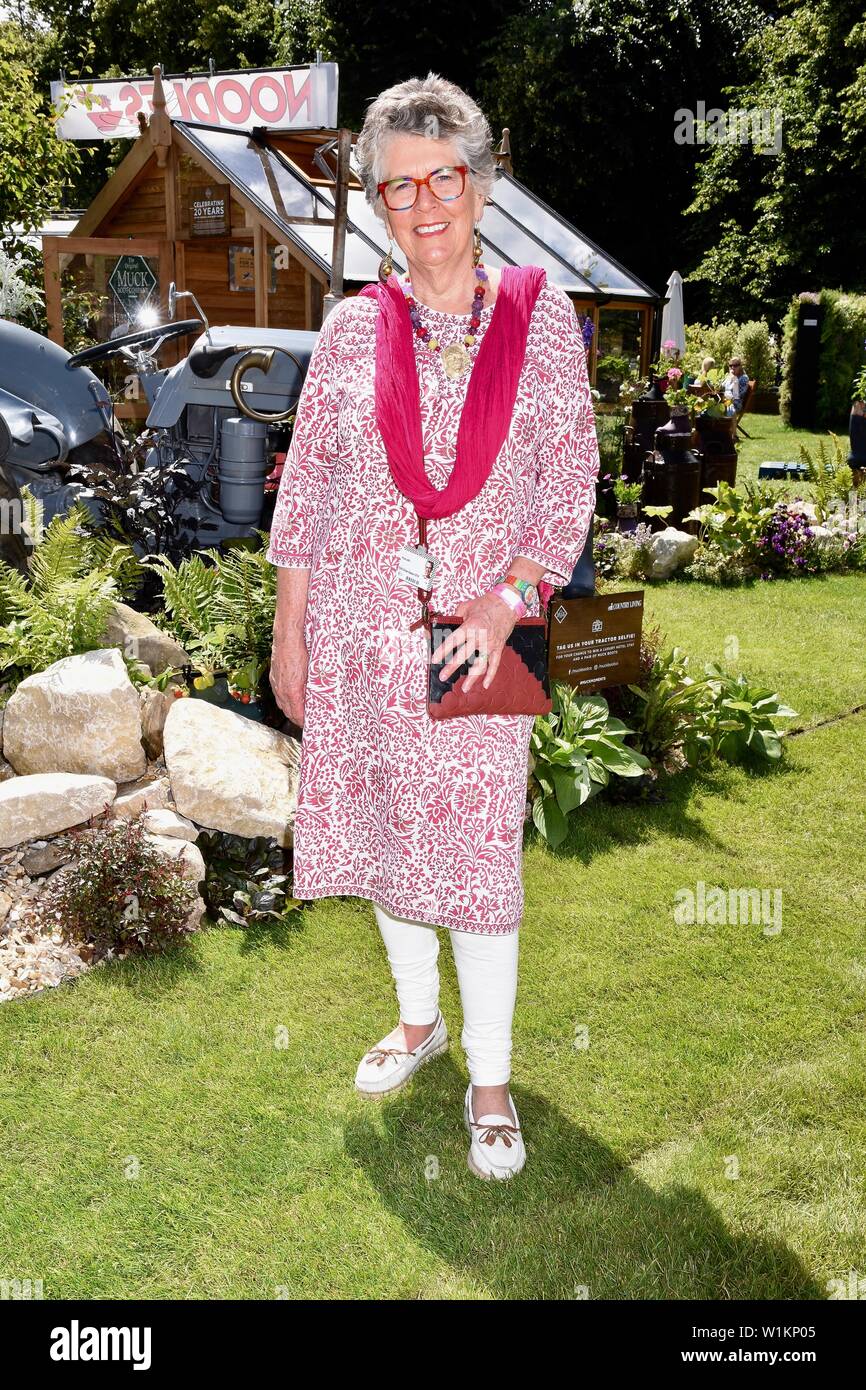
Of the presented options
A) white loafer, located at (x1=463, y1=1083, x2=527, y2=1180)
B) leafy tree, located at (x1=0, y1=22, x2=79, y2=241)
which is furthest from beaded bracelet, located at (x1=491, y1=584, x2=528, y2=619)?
leafy tree, located at (x1=0, y1=22, x2=79, y2=241)

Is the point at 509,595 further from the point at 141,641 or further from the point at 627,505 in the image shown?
the point at 627,505

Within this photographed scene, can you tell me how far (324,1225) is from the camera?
2529 mm

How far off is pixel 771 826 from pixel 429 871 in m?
2.54

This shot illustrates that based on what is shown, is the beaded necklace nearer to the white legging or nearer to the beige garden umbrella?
the white legging

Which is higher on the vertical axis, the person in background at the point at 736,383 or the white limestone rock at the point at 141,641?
the person in background at the point at 736,383

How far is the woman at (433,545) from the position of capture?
2316 millimetres

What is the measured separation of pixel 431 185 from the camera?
7.47 feet

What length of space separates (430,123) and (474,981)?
1.86 meters

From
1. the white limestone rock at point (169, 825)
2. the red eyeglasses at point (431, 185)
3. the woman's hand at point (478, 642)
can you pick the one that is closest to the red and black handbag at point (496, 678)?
the woman's hand at point (478, 642)

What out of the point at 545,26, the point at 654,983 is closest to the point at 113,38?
the point at 545,26

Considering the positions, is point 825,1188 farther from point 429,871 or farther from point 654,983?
A: point 429,871

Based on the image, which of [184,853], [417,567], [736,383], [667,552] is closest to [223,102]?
[667,552]

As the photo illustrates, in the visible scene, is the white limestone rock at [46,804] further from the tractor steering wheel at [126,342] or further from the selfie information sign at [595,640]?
the tractor steering wheel at [126,342]

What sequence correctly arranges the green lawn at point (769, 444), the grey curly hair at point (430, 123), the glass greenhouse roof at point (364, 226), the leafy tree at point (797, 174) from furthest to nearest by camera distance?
the leafy tree at point (797, 174) → the green lawn at point (769, 444) → the glass greenhouse roof at point (364, 226) → the grey curly hair at point (430, 123)
